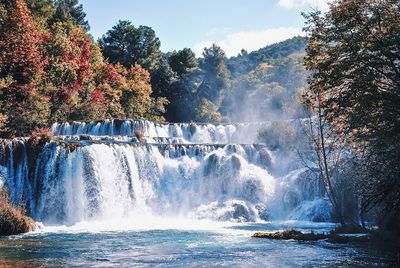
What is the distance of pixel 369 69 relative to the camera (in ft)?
45.2

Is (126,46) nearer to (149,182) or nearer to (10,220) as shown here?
(149,182)

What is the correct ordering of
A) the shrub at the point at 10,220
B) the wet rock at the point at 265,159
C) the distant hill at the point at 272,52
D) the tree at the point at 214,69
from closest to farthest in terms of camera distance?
the shrub at the point at 10,220 < the wet rock at the point at 265,159 < the tree at the point at 214,69 < the distant hill at the point at 272,52

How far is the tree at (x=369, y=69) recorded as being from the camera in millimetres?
13055

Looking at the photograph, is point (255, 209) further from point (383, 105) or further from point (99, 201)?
point (383, 105)

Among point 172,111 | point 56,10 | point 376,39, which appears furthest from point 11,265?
point 172,111

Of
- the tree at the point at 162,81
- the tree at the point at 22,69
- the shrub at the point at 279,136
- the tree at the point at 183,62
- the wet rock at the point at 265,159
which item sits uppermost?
the tree at the point at 183,62

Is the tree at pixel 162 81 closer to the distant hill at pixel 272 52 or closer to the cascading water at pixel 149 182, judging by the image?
the cascading water at pixel 149 182

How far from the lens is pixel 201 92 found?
68.9m

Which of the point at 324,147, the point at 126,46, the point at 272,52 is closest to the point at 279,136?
the point at 324,147

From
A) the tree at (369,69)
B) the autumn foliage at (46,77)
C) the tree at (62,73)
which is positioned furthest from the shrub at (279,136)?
the tree at (369,69)

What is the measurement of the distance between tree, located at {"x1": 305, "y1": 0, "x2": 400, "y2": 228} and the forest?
4 centimetres

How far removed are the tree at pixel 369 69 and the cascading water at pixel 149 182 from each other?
12.7m

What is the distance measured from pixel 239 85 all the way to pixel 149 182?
55878 millimetres

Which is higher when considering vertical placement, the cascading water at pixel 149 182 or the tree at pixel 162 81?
the tree at pixel 162 81
